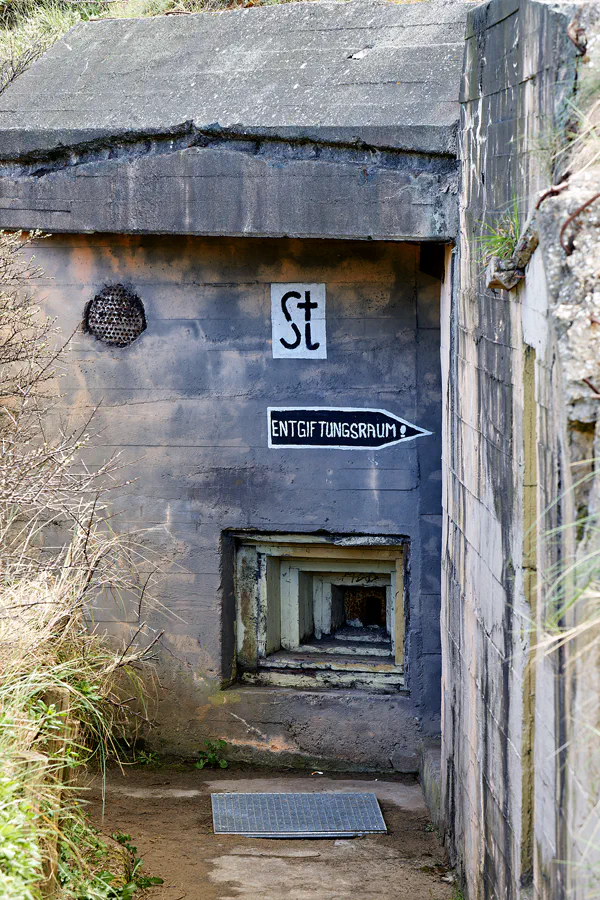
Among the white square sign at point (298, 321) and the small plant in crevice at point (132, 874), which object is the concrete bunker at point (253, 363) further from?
the small plant in crevice at point (132, 874)

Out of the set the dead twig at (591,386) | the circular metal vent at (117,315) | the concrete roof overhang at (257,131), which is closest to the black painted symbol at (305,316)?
the concrete roof overhang at (257,131)

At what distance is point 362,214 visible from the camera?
16.5 feet

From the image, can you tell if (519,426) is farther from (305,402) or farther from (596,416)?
(305,402)

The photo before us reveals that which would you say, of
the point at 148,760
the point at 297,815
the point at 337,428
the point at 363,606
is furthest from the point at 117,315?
the point at 297,815

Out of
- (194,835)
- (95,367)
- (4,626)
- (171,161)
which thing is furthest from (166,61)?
(194,835)

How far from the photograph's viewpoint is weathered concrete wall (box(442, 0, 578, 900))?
2.82 m

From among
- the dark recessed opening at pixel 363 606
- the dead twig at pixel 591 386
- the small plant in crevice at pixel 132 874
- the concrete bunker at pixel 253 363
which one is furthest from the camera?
the dark recessed opening at pixel 363 606

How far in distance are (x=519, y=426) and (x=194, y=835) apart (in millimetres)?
3014

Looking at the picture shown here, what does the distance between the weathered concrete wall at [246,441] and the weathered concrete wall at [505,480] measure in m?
0.77

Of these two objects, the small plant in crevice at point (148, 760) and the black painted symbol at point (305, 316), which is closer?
the black painted symbol at point (305, 316)

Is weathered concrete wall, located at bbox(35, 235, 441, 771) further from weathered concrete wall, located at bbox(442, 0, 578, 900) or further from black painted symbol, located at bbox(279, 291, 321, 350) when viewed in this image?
weathered concrete wall, located at bbox(442, 0, 578, 900)

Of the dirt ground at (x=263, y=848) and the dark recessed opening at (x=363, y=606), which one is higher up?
the dark recessed opening at (x=363, y=606)

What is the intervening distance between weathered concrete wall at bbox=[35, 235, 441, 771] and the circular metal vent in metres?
0.05

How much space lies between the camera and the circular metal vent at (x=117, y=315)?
5934 mm
